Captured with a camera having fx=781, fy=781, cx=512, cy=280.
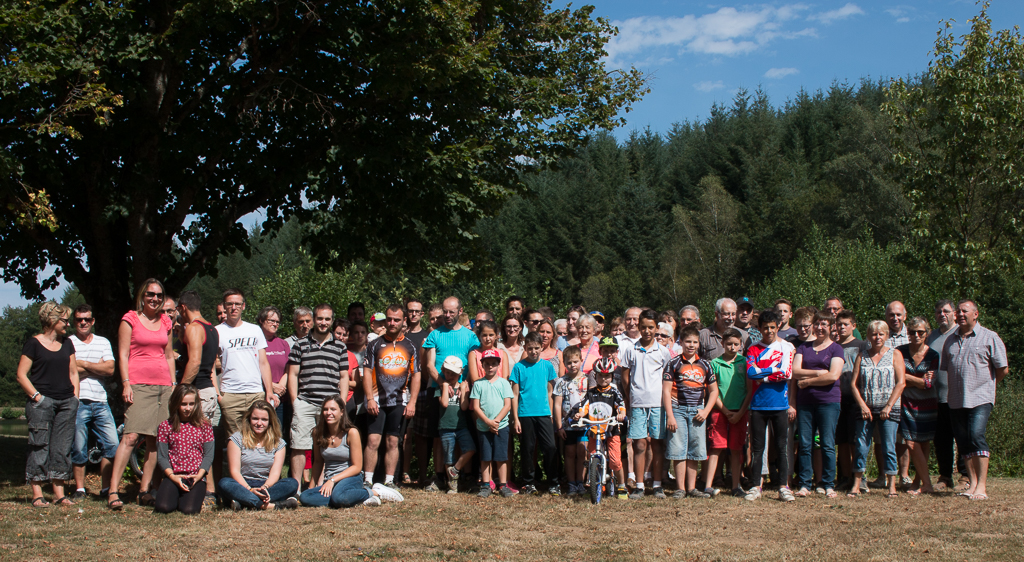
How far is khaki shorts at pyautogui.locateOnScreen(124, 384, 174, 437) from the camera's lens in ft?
24.2

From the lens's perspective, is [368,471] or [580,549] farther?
[368,471]

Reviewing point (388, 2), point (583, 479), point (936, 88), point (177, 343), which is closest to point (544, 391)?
point (583, 479)

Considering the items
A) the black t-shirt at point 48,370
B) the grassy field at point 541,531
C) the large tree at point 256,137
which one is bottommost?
the grassy field at point 541,531

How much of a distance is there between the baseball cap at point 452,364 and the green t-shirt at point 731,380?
8.80 ft

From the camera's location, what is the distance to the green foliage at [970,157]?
45.7 ft

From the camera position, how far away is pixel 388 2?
10.8 m

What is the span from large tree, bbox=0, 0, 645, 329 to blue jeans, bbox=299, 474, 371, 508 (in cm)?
516

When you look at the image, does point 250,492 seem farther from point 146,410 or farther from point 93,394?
point 93,394

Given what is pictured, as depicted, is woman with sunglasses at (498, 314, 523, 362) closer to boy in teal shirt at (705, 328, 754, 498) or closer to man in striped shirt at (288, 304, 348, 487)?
man in striped shirt at (288, 304, 348, 487)

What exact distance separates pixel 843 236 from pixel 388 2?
43611mm

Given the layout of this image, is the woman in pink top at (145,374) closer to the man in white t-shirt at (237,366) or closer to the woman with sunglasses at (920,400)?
the man in white t-shirt at (237,366)

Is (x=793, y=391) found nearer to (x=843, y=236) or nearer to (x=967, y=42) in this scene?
(x=967, y=42)

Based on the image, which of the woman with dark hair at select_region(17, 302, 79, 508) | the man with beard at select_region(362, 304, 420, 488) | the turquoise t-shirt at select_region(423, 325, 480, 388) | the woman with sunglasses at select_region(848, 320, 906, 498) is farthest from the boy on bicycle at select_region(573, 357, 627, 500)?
the woman with dark hair at select_region(17, 302, 79, 508)

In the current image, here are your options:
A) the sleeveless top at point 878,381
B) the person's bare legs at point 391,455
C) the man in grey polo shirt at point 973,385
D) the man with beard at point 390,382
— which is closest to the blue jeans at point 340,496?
the man with beard at point 390,382
